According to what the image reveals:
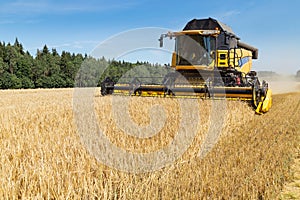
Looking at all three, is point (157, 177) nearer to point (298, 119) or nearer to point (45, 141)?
point (45, 141)

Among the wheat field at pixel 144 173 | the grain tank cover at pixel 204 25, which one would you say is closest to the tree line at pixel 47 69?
the grain tank cover at pixel 204 25

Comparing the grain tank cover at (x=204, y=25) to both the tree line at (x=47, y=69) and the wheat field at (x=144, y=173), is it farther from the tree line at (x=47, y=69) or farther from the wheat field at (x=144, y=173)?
the tree line at (x=47, y=69)

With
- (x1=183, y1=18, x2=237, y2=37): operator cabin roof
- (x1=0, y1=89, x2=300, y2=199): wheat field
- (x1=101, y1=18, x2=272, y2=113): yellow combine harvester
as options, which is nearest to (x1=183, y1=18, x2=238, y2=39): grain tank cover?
(x1=183, y1=18, x2=237, y2=37): operator cabin roof

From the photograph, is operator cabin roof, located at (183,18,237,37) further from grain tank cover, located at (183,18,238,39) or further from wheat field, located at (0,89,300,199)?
wheat field, located at (0,89,300,199)

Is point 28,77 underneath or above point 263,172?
above

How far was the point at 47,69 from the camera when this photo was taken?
46.4 metres

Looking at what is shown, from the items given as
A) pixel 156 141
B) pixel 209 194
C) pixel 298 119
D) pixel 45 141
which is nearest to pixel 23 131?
pixel 45 141

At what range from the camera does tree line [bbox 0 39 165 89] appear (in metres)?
40.5

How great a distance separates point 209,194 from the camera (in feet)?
8.50

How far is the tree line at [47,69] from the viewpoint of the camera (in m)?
40.5

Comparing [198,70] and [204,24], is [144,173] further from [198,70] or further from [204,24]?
[204,24]

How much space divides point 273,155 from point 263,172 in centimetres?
86

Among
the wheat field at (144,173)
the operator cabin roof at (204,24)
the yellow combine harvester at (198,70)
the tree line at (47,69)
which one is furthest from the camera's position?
the tree line at (47,69)

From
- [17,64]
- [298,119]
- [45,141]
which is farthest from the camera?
[17,64]
